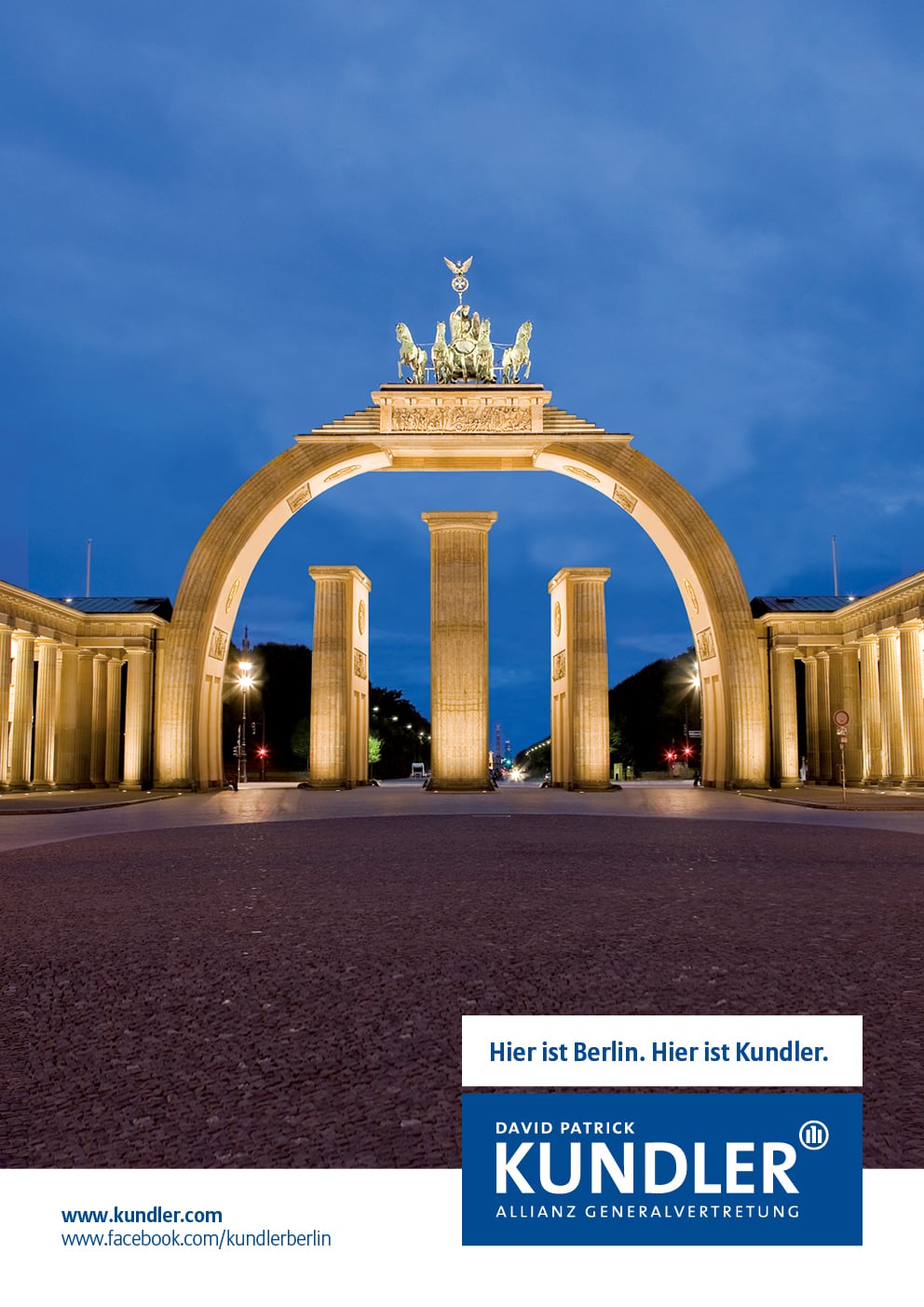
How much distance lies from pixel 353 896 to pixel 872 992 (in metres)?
5.77

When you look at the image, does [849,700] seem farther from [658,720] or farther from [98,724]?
[658,720]

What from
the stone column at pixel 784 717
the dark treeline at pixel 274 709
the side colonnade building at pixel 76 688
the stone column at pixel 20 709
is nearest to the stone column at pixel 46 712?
the side colonnade building at pixel 76 688

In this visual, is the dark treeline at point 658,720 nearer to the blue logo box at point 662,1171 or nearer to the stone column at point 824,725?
the stone column at point 824,725

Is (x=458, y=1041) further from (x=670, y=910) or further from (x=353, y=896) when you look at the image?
(x=353, y=896)

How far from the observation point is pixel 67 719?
47562 millimetres

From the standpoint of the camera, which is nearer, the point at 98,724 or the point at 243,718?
the point at 98,724

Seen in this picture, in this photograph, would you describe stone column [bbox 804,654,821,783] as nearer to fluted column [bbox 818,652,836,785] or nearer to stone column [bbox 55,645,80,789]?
fluted column [bbox 818,652,836,785]

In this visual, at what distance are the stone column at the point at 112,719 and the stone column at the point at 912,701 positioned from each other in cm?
3479

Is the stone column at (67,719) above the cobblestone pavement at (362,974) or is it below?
above

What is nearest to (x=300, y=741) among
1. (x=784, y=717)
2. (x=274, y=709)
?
(x=274, y=709)

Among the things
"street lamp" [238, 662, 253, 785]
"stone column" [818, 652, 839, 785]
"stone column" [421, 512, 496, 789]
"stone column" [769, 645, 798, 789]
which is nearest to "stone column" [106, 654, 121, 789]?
"street lamp" [238, 662, 253, 785]

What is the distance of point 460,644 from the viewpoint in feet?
143

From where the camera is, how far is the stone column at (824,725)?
50031 mm

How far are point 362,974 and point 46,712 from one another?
43241mm
